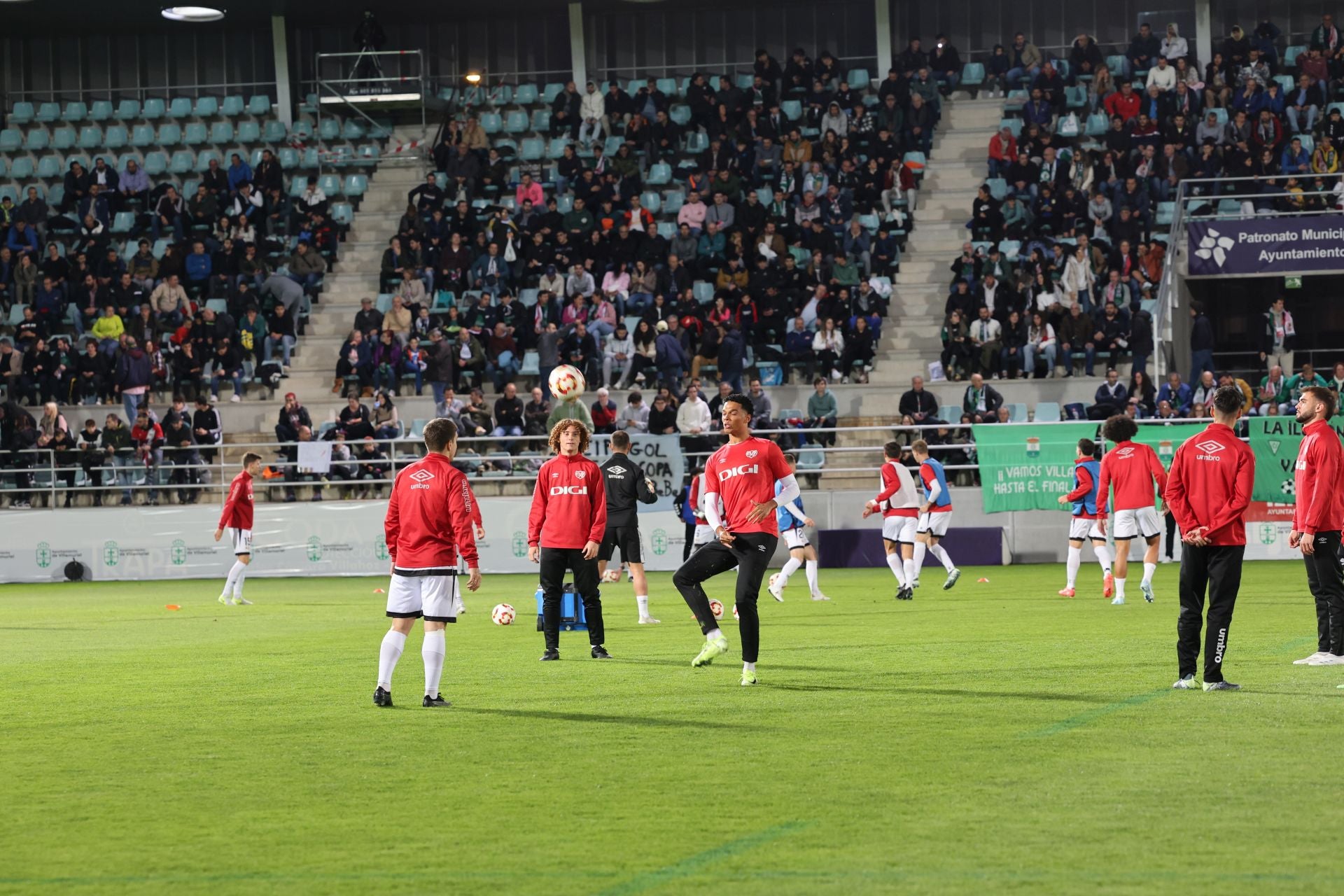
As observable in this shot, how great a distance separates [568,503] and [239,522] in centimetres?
1162

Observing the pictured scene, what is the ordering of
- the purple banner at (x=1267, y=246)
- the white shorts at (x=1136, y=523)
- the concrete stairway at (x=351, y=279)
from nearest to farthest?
1. the white shorts at (x=1136, y=523)
2. the purple banner at (x=1267, y=246)
3. the concrete stairway at (x=351, y=279)

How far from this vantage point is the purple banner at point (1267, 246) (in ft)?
108

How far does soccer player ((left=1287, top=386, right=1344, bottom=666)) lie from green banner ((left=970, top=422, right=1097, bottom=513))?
52.7 ft

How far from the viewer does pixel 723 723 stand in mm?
10750

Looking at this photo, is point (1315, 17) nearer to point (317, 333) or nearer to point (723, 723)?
point (317, 333)

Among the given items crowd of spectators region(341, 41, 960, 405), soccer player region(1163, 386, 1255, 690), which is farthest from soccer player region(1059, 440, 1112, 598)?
crowd of spectators region(341, 41, 960, 405)

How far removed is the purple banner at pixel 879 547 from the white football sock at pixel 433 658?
18935 mm

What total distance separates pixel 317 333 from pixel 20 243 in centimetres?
749

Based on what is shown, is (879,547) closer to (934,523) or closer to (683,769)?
(934,523)

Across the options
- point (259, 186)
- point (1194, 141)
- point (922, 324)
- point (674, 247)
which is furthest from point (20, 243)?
point (1194, 141)

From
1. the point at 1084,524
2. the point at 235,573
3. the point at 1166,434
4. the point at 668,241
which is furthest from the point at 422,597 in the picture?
the point at 668,241

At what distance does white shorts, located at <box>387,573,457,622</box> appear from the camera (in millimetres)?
11703

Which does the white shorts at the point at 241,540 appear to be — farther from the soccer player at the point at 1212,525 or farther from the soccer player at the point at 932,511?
the soccer player at the point at 1212,525

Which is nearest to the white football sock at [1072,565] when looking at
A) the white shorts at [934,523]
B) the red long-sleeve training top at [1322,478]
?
the white shorts at [934,523]
